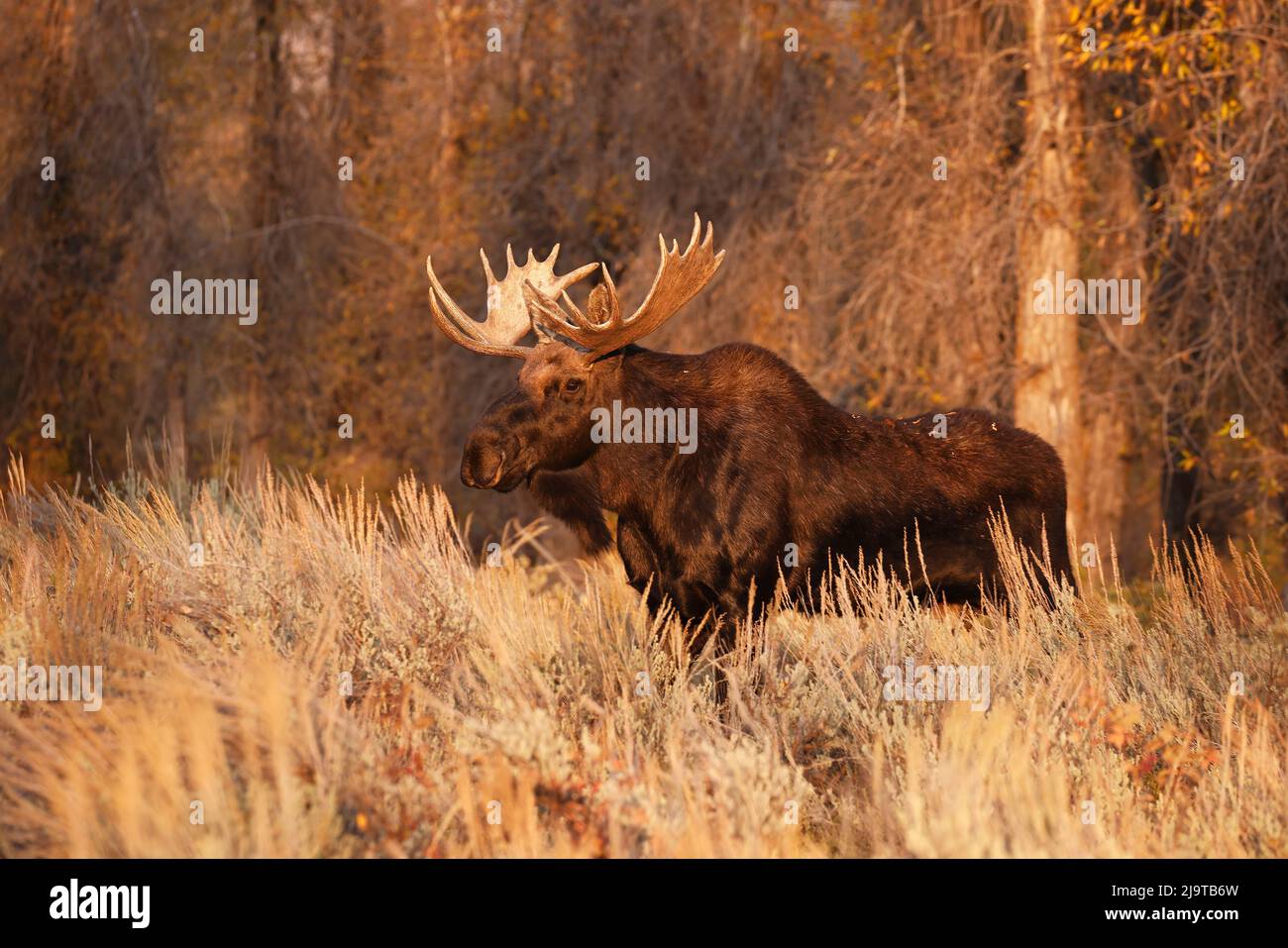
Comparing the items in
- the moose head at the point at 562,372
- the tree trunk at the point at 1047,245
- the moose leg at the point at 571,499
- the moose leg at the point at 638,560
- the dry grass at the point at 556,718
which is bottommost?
the dry grass at the point at 556,718

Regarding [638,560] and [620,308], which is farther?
[638,560]

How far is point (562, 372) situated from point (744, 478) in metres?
0.93

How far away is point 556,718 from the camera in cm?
585

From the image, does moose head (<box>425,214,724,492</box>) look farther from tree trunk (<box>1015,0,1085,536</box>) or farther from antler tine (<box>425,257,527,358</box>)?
tree trunk (<box>1015,0,1085,536</box>)

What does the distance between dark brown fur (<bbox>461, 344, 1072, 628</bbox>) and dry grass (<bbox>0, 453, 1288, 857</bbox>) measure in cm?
28

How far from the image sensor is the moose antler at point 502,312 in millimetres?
7129

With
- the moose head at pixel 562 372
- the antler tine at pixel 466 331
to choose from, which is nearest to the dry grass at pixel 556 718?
the moose head at pixel 562 372

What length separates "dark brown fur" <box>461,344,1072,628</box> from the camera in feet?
21.9

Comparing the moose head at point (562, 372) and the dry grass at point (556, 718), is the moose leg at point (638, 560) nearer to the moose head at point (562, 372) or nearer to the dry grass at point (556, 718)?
the dry grass at point (556, 718)

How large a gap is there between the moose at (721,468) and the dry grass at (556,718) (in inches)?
11.1

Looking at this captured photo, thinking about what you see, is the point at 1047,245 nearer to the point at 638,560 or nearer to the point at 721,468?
the point at 721,468

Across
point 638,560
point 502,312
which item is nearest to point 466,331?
point 502,312

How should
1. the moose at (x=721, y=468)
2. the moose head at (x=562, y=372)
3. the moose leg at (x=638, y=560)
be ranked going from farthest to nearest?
the moose leg at (x=638, y=560), the moose at (x=721, y=468), the moose head at (x=562, y=372)

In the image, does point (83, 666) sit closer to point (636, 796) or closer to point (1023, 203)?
point (636, 796)
